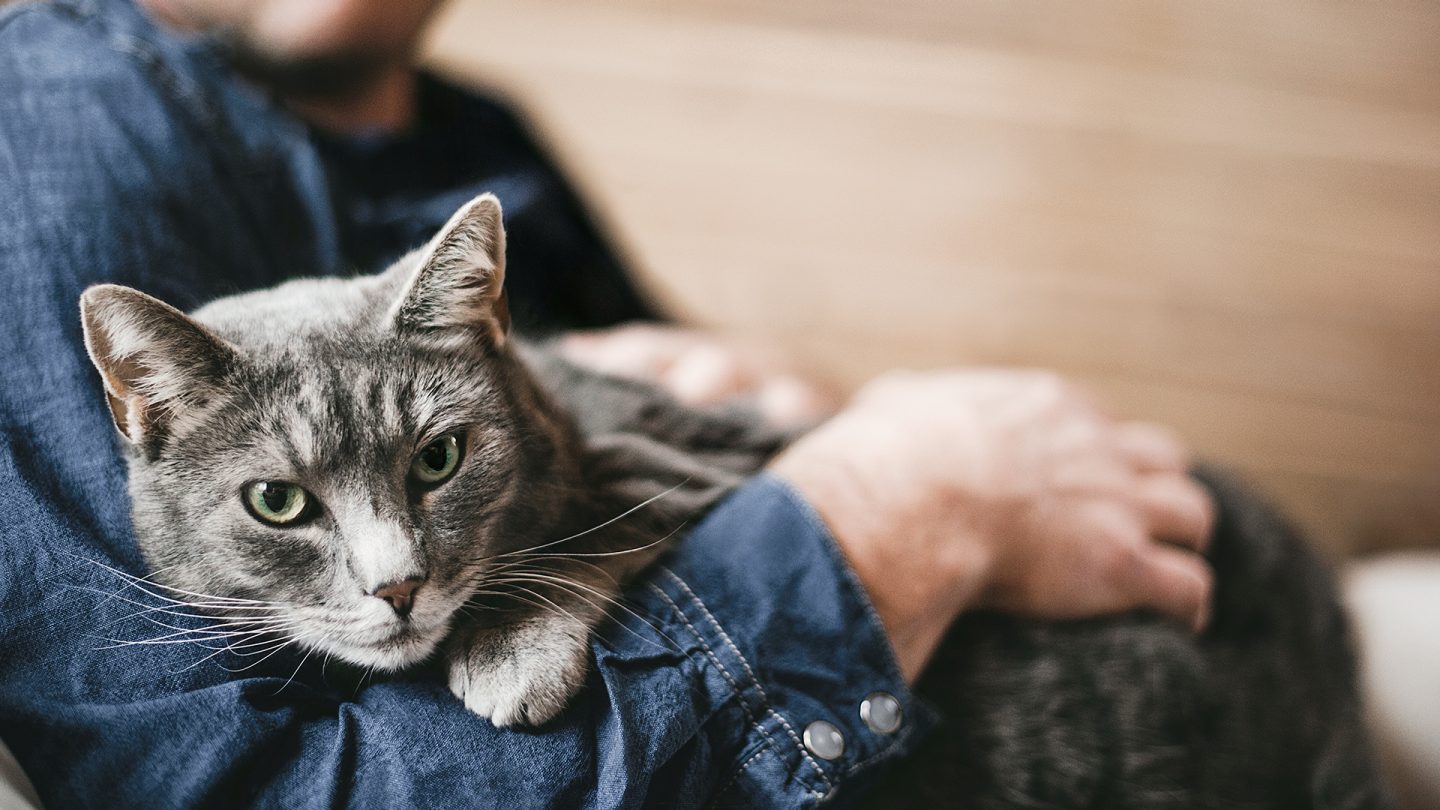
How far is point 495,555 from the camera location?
2.46 feet

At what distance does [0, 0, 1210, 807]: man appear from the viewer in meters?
0.63

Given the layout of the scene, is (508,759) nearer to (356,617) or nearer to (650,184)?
(356,617)

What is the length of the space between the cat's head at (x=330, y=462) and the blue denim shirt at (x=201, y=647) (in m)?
0.04

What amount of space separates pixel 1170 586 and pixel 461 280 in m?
0.88

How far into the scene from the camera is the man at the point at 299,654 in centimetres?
63

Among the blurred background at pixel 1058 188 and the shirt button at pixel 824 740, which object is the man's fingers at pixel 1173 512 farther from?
the blurred background at pixel 1058 188

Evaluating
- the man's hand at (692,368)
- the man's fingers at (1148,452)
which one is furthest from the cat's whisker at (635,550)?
the man's fingers at (1148,452)

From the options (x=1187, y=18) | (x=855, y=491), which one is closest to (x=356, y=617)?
(x=855, y=491)

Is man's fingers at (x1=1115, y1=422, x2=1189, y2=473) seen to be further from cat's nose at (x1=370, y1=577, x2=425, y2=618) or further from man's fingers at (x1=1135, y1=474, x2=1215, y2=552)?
cat's nose at (x1=370, y1=577, x2=425, y2=618)

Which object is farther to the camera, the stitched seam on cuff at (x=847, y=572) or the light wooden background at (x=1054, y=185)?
the light wooden background at (x=1054, y=185)

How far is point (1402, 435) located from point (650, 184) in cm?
171

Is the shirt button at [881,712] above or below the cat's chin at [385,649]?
below

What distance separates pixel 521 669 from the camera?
69 cm

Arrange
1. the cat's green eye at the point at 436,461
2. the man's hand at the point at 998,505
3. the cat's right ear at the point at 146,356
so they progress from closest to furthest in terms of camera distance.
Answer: the cat's right ear at the point at 146,356
the cat's green eye at the point at 436,461
the man's hand at the point at 998,505
